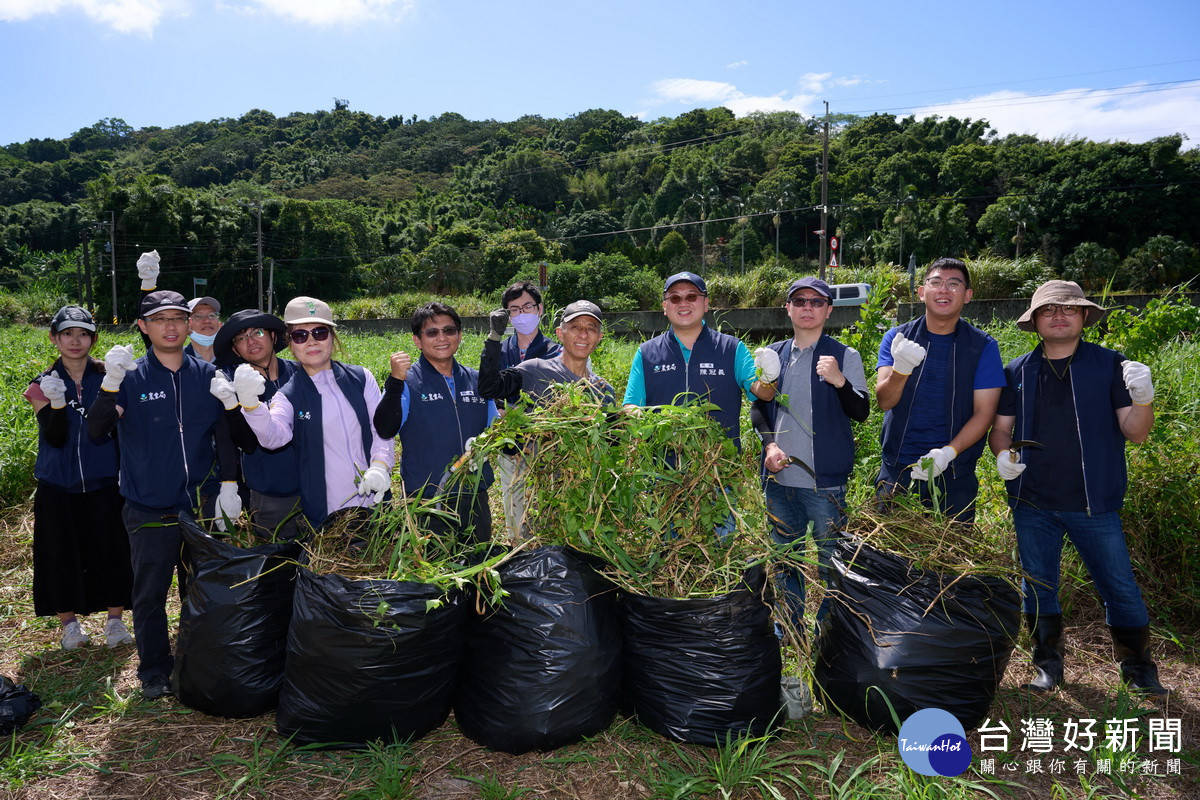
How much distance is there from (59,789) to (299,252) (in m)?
43.0

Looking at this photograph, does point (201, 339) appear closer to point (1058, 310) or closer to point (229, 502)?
point (229, 502)

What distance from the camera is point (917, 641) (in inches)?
85.4

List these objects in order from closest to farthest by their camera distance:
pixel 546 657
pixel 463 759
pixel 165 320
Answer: pixel 546 657 → pixel 463 759 → pixel 165 320

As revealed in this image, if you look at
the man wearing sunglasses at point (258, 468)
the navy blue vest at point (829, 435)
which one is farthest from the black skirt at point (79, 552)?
the navy blue vest at point (829, 435)

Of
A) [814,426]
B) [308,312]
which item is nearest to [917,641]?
[814,426]

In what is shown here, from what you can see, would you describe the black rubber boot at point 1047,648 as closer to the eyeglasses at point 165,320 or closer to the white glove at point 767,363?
the white glove at point 767,363

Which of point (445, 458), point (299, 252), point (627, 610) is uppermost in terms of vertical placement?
point (299, 252)

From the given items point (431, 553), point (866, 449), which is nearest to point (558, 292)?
point (866, 449)

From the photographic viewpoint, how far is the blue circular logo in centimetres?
211

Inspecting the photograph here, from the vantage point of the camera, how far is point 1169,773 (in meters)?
2.22

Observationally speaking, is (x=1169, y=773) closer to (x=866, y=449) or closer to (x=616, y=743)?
(x=616, y=743)

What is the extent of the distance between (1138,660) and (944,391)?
1.22 metres

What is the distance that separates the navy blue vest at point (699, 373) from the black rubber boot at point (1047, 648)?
139 centimetres

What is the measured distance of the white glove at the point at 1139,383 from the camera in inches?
97.9
